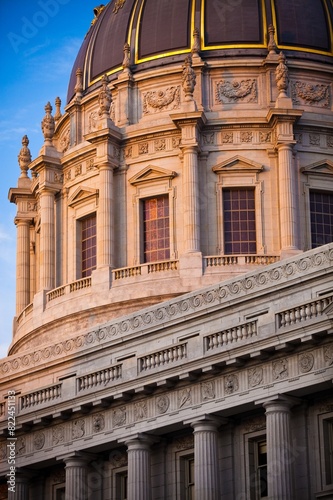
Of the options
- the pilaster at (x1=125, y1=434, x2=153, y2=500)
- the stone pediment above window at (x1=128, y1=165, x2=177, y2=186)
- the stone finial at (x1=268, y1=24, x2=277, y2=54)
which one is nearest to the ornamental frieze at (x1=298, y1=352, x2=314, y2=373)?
the pilaster at (x1=125, y1=434, x2=153, y2=500)

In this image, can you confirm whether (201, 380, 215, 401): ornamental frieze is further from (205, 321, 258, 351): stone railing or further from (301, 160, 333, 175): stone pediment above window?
(301, 160, 333, 175): stone pediment above window

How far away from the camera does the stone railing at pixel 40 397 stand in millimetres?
50344

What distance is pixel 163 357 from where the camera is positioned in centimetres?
4691

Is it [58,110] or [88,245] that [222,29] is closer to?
[58,110]

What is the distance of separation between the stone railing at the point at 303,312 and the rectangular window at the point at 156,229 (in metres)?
23.8

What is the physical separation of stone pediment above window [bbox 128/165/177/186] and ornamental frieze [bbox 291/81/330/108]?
6.64 m

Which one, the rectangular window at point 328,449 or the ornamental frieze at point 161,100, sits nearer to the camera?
the rectangular window at point 328,449

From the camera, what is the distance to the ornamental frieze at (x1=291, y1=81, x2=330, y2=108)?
70.0 m

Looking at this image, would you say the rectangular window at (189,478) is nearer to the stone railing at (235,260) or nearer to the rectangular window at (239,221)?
the stone railing at (235,260)

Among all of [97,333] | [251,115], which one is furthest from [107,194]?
[97,333]

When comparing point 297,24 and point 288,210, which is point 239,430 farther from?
point 297,24

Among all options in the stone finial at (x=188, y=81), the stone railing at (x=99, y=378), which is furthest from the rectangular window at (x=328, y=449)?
the stone finial at (x=188, y=81)

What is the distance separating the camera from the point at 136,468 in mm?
46875

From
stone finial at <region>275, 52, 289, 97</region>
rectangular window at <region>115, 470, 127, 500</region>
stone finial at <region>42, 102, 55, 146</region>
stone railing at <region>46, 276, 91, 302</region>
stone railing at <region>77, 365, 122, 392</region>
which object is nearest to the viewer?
stone railing at <region>77, 365, 122, 392</region>
